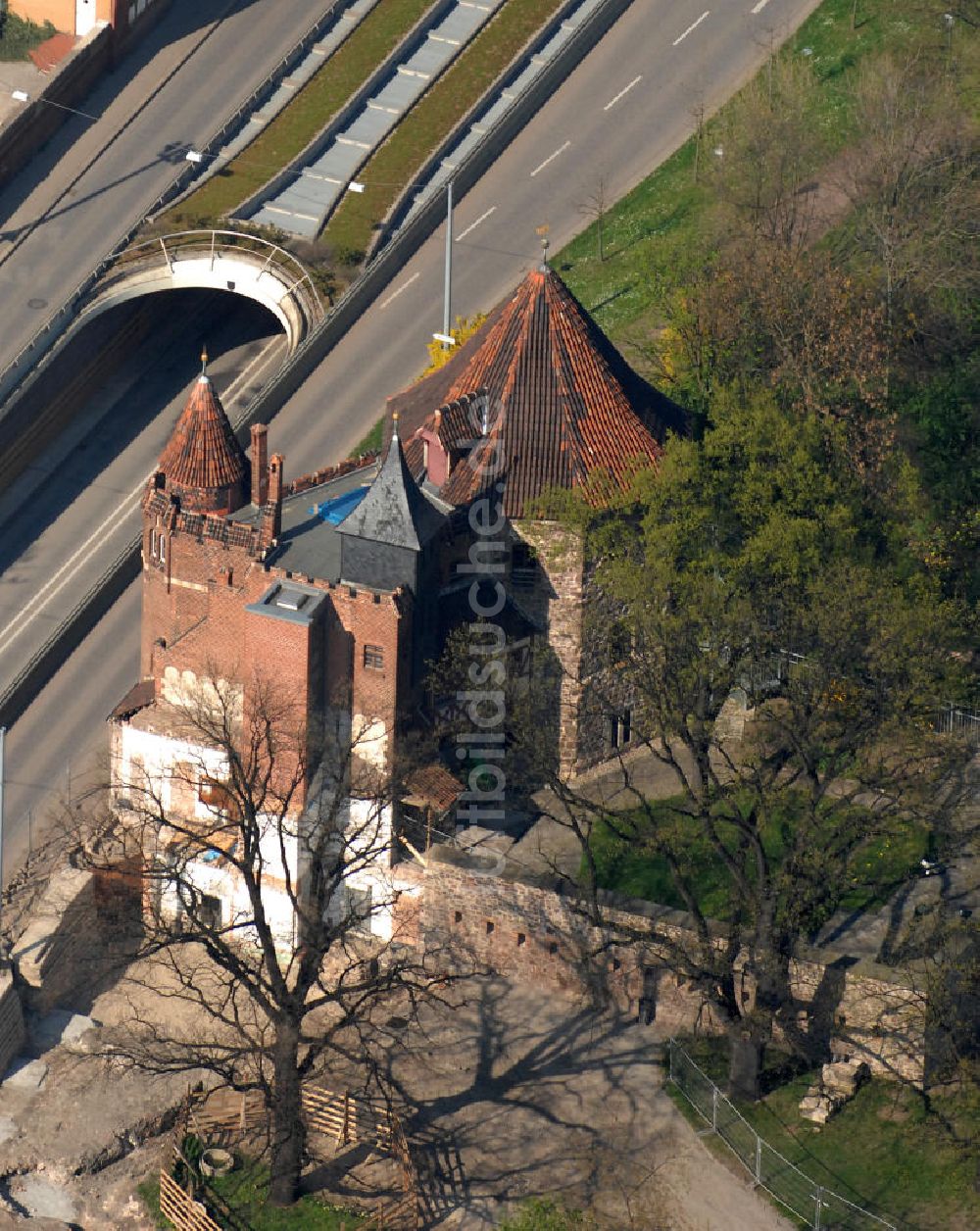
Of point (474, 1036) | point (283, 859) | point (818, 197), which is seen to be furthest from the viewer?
point (818, 197)

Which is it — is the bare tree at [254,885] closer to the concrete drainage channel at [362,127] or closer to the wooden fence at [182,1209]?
the wooden fence at [182,1209]

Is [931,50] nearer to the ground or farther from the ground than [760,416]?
farther from the ground

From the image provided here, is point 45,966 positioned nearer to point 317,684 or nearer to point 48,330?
point 317,684

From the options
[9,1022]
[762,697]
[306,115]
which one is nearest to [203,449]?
[9,1022]

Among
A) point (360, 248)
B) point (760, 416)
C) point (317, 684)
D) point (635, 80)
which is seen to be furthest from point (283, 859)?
point (635, 80)

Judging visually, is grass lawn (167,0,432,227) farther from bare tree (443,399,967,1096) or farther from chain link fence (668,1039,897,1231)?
chain link fence (668,1039,897,1231)

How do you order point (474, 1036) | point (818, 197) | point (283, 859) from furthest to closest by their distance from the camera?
point (818, 197), point (474, 1036), point (283, 859)

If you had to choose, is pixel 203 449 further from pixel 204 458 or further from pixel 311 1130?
pixel 311 1130
